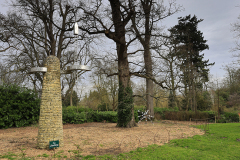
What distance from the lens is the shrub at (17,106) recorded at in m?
11.1

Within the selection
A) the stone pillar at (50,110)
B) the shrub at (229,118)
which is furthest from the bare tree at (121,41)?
the shrub at (229,118)

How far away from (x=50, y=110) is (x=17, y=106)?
7.22 metres

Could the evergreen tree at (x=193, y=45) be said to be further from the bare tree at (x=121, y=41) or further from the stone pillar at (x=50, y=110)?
the stone pillar at (x=50, y=110)

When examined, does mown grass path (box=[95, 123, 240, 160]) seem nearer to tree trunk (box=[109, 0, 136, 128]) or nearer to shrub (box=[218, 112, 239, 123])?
tree trunk (box=[109, 0, 136, 128])

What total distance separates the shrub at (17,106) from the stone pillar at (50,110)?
678cm

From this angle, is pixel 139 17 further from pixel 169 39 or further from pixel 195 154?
pixel 195 154

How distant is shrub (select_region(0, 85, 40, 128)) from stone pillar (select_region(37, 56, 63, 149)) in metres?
6.78

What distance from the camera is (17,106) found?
11.7 metres

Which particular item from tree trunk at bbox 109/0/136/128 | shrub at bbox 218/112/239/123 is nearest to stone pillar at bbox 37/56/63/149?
tree trunk at bbox 109/0/136/128

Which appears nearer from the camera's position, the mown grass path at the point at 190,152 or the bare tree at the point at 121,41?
the mown grass path at the point at 190,152

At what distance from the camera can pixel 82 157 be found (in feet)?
16.4

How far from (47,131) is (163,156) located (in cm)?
392

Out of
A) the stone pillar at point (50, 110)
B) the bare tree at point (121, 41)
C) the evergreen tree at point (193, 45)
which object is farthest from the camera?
the evergreen tree at point (193, 45)

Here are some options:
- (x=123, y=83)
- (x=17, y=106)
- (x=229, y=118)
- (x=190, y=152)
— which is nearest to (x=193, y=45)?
(x=229, y=118)
